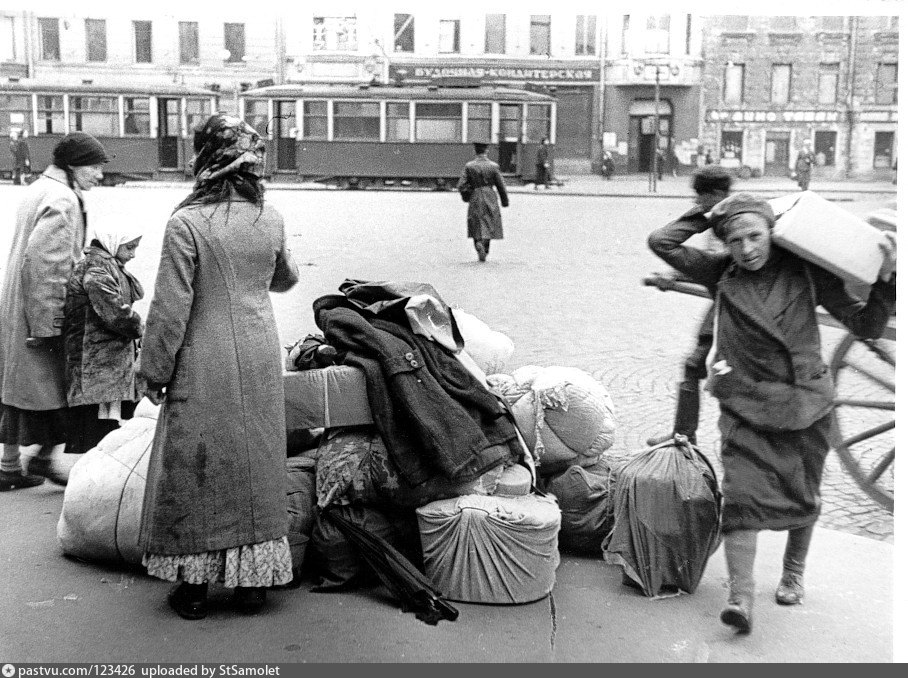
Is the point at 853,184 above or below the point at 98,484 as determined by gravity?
above

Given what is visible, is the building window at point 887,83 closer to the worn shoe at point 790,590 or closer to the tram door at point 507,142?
the worn shoe at point 790,590

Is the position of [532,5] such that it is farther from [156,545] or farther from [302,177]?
[302,177]

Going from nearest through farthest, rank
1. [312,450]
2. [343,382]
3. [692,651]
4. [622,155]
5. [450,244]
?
[692,651] → [343,382] → [312,450] → [622,155] → [450,244]

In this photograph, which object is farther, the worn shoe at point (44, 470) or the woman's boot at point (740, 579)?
the worn shoe at point (44, 470)

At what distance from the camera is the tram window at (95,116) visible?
511cm

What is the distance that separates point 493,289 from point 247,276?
22.1 feet

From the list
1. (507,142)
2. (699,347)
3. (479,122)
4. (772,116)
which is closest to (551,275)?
(479,122)

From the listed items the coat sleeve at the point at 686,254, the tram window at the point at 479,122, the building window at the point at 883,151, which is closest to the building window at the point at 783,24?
the building window at the point at 883,151

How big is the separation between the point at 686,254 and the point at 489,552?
3.56 feet

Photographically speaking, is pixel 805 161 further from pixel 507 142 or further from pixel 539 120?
pixel 507 142

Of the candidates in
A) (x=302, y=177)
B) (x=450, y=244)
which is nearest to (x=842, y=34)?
(x=450, y=244)

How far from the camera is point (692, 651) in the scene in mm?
3094

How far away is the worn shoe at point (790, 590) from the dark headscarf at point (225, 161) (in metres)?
1.98

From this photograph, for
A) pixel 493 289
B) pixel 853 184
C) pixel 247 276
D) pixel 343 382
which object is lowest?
pixel 493 289
